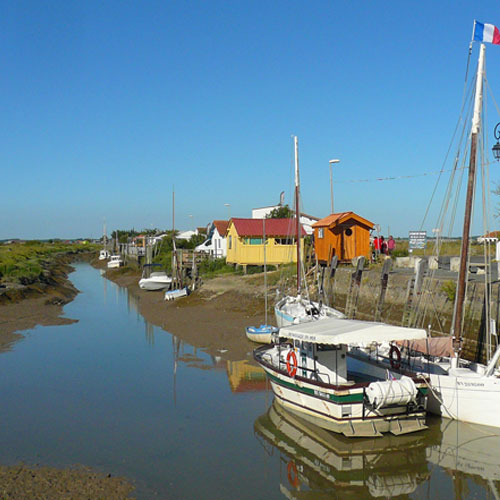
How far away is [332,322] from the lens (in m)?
17.3

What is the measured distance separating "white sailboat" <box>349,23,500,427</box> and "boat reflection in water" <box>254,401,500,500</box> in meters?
0.49

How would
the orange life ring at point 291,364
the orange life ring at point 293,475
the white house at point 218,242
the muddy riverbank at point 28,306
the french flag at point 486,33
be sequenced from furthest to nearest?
the white house at point 218,242 < the muddy riverbank at point 28,306 < the orange life ring at point 291,364 < the french flag at point 486,33 < the orange life ring at point 293,475

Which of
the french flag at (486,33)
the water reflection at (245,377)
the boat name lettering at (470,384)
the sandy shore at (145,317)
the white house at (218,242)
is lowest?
the water reflection at (245,377)

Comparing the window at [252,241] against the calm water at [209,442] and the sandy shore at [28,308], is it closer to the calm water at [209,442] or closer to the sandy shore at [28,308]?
the sandy shore at [28,308]

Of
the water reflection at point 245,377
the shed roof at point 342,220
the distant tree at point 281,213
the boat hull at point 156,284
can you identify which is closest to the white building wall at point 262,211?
the distant tree at point 281,213

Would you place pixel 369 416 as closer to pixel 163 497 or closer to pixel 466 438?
pixel 466 438

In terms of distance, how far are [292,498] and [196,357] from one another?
43.5 ft

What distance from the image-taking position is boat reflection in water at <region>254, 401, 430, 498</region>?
1289cm

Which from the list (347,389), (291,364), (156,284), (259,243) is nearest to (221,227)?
(156,284)

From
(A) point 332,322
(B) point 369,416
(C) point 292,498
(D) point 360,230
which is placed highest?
(D) point 360,230

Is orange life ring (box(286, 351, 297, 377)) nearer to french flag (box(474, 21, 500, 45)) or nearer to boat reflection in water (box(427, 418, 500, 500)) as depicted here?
boat reflection in water (box(427, 418, 500, 500))

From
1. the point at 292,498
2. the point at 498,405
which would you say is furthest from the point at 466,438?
the point at 292,498

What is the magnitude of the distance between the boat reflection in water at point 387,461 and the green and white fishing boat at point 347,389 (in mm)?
442

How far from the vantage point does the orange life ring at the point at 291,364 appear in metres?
16.8
